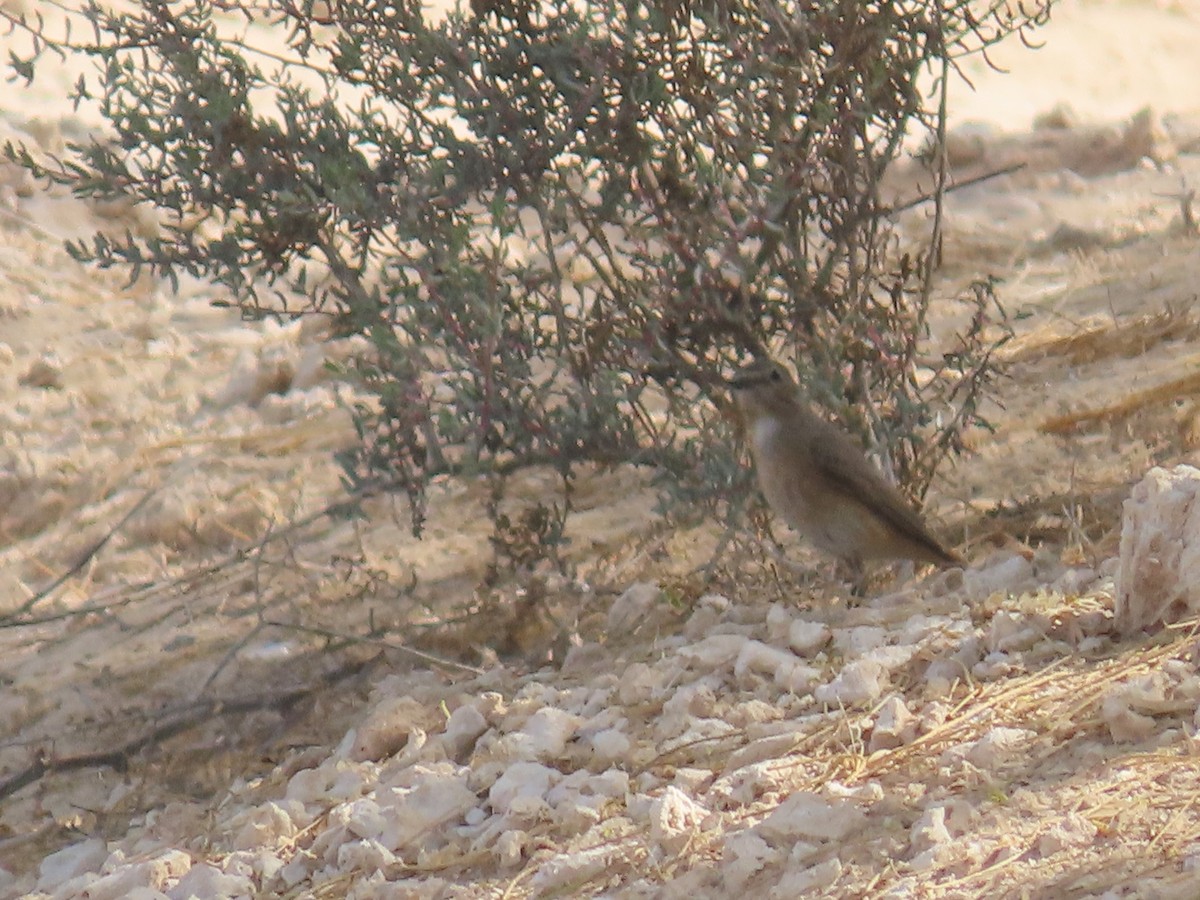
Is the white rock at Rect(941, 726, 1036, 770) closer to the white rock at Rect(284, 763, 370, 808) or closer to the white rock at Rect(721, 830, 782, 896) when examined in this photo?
the white rock at Rect(721, 830, 782, 896)

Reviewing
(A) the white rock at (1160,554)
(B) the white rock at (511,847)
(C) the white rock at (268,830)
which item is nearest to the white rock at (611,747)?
(B) the white rock at (511,847)

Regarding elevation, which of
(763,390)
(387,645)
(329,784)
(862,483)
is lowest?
(329,784)

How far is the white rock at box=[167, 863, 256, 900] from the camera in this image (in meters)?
3.58

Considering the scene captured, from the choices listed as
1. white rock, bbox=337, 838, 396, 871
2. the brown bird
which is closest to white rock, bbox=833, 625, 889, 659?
the brown bird

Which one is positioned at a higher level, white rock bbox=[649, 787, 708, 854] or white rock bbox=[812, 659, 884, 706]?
white rock bbox=[812, 659, 884, 706]

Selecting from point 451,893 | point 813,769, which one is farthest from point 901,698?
point 451,893

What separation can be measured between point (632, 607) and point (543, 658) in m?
0.27

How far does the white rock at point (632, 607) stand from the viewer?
455cm

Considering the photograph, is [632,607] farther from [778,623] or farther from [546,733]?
[546,733]

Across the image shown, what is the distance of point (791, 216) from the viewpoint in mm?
4578

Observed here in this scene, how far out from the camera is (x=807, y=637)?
3.95 metres

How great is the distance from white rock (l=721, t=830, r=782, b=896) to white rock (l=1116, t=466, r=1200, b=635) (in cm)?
105

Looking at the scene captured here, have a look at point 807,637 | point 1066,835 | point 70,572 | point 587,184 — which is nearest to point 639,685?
point 807,637

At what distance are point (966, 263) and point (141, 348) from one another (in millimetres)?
3476
